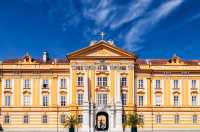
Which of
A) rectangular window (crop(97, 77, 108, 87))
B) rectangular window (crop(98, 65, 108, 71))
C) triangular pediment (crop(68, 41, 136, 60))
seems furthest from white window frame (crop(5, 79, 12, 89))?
rectangular window (crop(98, 65, 108, 71))

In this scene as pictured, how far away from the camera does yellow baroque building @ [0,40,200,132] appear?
86250 millimetres

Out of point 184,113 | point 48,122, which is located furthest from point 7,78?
point 184,113

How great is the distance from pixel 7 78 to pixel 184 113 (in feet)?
102

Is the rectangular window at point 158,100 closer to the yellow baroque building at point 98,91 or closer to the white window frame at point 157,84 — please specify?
the yellow baroque building at point 98,91

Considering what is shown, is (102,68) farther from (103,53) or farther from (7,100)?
(7,100)

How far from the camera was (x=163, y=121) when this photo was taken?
88500 millimetres

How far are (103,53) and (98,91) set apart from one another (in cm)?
647

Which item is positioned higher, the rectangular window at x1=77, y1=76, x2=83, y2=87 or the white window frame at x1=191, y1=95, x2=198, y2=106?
the rectangular window at x1=77, y1=76, x2=83, y2=87

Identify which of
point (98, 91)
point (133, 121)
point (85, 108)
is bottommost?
point (133, 121)

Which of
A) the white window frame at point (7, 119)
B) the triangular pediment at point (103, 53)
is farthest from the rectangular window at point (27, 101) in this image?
the triangular pediment at point (103, 53)

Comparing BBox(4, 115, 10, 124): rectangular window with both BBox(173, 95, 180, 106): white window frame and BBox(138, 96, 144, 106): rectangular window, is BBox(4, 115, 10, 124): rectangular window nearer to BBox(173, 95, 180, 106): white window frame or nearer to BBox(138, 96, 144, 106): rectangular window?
BBox(138, 96, 144, 106): rectangular window

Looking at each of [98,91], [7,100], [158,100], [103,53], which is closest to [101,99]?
[98,91]

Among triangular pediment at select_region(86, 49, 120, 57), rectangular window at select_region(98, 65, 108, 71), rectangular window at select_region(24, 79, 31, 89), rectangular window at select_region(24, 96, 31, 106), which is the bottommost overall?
rectangular window at select_region(24, 96, 31, 106)

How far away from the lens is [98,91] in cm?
8644
